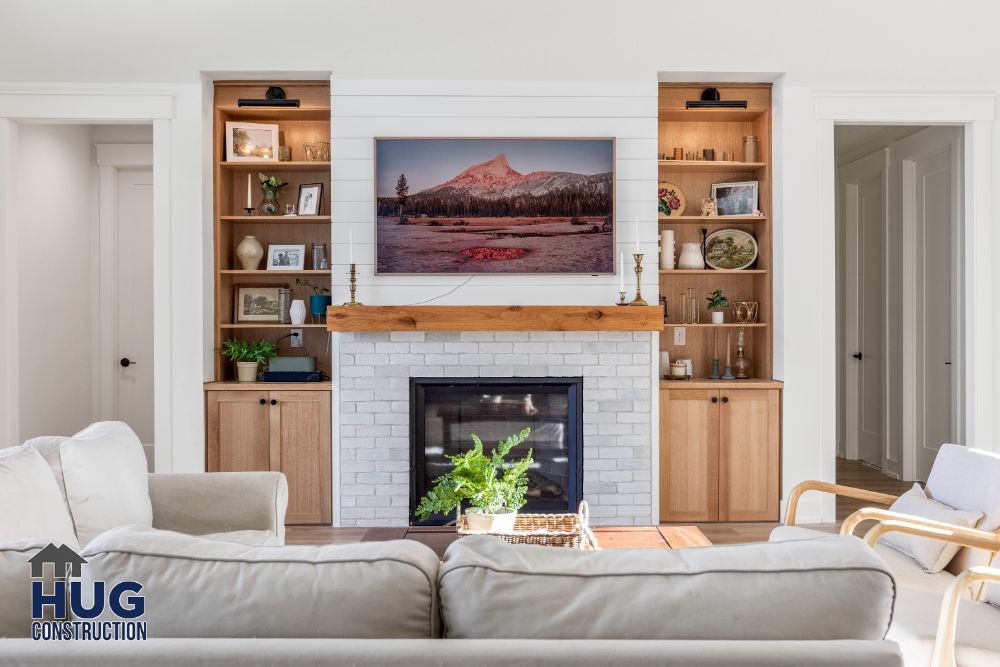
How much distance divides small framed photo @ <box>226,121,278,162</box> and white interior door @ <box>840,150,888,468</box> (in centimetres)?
476

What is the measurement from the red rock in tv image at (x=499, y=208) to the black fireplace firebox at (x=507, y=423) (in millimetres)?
709

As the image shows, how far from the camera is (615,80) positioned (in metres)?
4.25

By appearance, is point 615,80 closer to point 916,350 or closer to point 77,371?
point 916,350

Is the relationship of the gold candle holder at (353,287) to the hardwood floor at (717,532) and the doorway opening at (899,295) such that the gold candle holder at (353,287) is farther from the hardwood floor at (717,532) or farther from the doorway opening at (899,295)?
the doorway opening at (899,295)

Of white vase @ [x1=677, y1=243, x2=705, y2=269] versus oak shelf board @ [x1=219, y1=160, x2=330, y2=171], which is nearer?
oak shelf board @ [x1=219, y1=160, x2=330, y2=171]

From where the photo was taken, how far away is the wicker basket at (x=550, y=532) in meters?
2.58

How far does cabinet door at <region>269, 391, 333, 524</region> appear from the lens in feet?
13.9

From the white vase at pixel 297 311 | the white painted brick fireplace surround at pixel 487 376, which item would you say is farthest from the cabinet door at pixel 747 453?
the white vase at pixel 297 311

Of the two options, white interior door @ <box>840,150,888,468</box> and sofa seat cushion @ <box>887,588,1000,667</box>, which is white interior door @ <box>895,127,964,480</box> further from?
sofa seat cushion @ <box>887,588,1000,667</box>

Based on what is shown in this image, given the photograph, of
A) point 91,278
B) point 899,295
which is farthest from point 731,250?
point 91,278

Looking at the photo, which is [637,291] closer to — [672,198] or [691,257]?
[691,257]

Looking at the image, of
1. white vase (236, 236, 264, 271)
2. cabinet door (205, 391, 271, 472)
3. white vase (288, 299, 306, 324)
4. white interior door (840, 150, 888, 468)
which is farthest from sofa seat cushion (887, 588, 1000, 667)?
white interior door (840, 150, 888, 468)

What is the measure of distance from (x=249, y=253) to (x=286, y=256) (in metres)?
0.22

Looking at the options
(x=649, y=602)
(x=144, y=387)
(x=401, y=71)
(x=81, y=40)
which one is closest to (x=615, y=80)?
(x=401, y=71)
